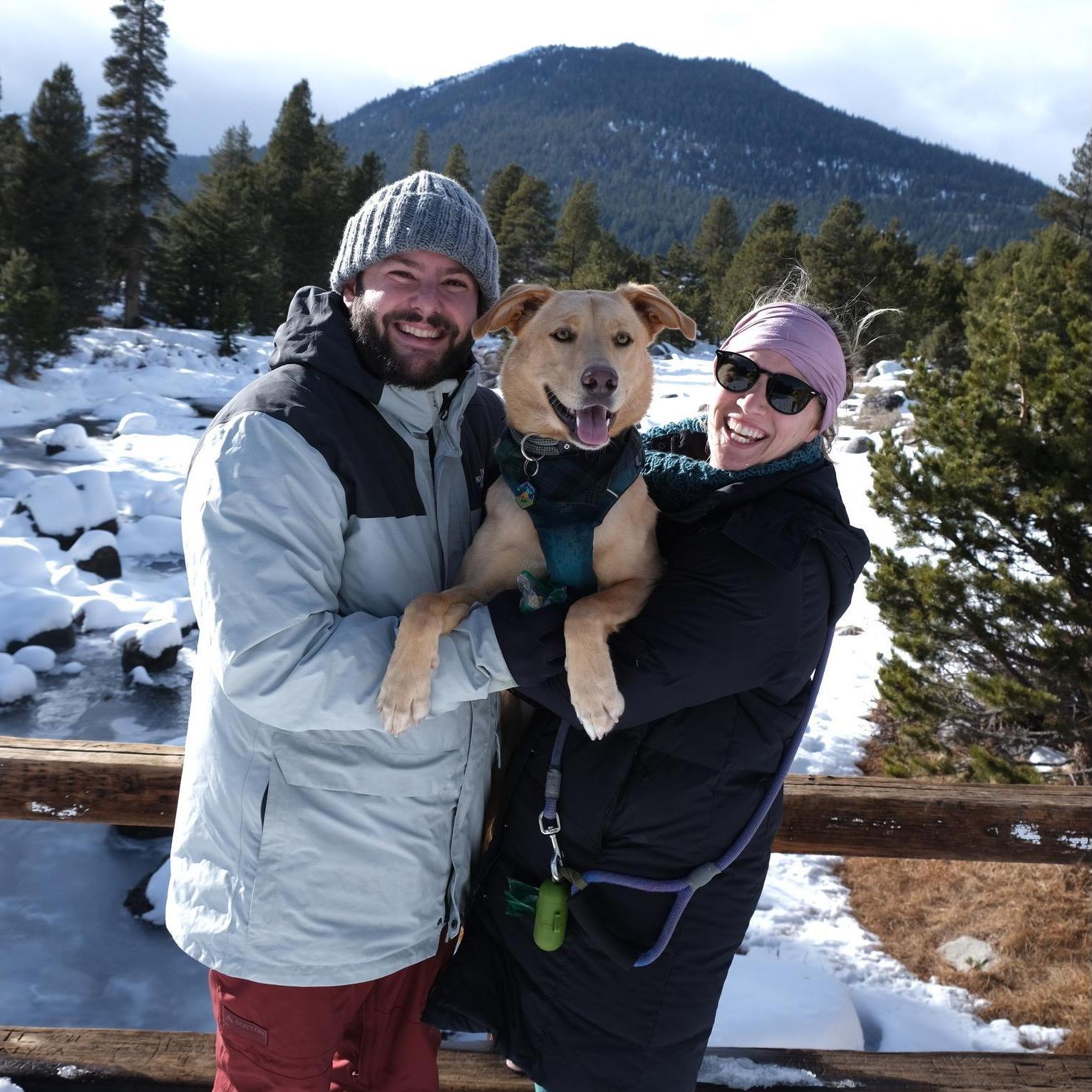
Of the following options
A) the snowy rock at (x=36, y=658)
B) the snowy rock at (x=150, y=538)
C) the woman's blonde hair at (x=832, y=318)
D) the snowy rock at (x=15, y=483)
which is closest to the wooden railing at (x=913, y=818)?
the woman's blonde hair at (x=832, y=318)

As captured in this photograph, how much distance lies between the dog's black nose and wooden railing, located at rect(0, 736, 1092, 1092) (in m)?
1.36

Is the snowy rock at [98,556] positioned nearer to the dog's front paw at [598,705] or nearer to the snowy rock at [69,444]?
the snowy rock at [69,444]

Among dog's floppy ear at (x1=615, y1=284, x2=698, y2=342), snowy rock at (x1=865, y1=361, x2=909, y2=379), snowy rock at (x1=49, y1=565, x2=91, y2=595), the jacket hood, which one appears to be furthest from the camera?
snowy rock at (x1=865, y1=361, x2=909, y2=379)

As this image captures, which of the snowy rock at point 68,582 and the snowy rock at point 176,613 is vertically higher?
the snowy rock at point 176,613

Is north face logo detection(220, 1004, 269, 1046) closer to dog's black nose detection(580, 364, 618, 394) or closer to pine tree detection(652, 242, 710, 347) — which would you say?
dog's black nose detection(580, 364, 618, 394)

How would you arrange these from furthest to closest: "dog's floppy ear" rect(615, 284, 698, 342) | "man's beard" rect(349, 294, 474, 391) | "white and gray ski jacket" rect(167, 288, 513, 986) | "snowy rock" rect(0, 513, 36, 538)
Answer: "snowy rock" rect(0, 513, 36, 538) < "dog's floppy ear" rect(615, 284, 698, 342) < "man's beard" rect(349, 294, 474, 391) < "white and gray ski jacket" rect(167, 288, 513, 986)

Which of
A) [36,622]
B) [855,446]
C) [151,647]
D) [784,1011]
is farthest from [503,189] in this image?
[784,1011]

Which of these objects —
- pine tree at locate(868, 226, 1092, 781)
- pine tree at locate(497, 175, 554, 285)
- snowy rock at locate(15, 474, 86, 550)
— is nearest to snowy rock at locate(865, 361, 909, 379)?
pine tree at locate(497, 175, 554, 285)

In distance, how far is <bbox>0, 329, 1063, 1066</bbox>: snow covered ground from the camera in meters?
5.95

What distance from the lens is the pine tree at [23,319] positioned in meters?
25.0

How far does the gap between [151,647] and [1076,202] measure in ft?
180

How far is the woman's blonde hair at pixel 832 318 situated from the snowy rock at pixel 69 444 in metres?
19.6

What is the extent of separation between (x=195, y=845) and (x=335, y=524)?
2.68 feet

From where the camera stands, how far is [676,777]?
2.03 meters
